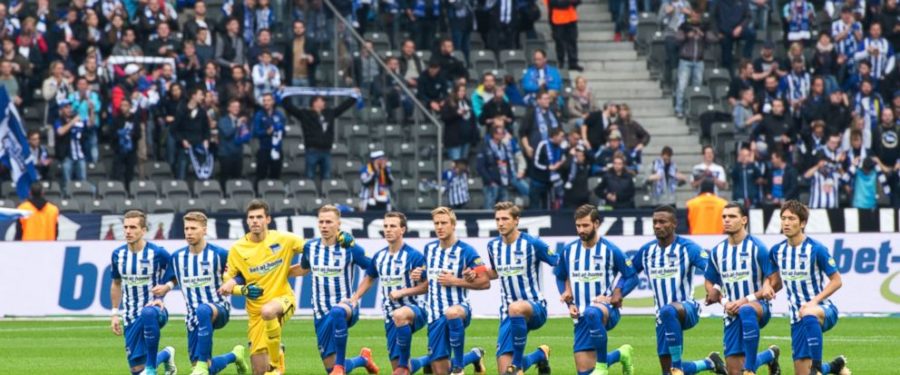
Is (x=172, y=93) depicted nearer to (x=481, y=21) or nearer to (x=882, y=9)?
(x=481, y=21)

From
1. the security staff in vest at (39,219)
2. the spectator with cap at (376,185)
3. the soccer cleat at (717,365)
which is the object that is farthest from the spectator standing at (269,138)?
the soccer cleat at (717,365)

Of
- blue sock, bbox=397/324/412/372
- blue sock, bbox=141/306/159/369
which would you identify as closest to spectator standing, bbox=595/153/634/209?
blue sock, bbox=397/324/412/372

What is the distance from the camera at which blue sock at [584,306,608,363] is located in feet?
57.7

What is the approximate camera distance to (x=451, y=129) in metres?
33.7

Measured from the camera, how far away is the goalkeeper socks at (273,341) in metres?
18.6

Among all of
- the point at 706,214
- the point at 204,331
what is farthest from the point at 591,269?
the point at 706,214

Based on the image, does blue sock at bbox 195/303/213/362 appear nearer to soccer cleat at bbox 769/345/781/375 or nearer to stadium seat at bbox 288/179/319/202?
soccer cleat at bbox 769/345/781/375

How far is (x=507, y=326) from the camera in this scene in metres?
18.0

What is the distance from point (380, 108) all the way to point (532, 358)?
1609cm

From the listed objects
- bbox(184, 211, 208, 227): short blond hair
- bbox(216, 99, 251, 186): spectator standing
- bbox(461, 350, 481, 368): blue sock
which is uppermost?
bbox(216, 99, 251, 186): spectator standing

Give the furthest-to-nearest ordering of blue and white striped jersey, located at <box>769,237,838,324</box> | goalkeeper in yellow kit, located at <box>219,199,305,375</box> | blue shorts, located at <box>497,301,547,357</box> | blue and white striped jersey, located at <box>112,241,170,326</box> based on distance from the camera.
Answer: goalkeeper in yellow kit, located at <box>219,199,305,375</box>
blue and white striped jersey, located at <box>112,241,170,326</box>
blue shorts, located at <box>497,301,547,357</box>
blue and white striped jersey, located at <box>769,237,838,324</box>

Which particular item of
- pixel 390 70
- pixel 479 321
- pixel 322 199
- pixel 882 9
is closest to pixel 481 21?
pixel 390 70

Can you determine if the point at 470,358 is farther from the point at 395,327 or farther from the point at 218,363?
the point at 218,363

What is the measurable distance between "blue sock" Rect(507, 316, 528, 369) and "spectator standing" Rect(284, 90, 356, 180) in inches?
605
